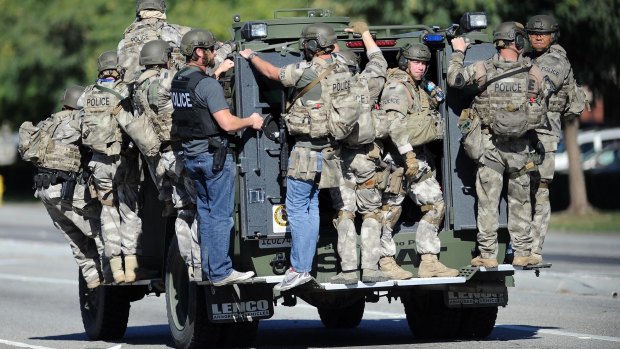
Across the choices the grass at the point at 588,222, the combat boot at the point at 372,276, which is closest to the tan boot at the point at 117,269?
the combat boot at the point at 372,276

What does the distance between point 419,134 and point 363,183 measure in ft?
1.95

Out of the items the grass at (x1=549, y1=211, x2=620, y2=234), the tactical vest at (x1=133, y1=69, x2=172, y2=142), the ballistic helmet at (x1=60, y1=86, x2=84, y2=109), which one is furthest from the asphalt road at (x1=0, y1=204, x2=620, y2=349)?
the grass at (x1=549, y1=211, x2=620, y2=234)

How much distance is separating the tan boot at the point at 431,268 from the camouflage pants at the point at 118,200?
110 inches

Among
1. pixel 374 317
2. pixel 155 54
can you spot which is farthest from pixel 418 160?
pixel 374 317

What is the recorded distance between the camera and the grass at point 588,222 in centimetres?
2778

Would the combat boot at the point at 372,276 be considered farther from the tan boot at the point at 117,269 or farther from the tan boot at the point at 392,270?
the tan boot at the point at 117,269

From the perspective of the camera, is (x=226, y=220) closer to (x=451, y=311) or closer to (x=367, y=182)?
(x=367, y=182)

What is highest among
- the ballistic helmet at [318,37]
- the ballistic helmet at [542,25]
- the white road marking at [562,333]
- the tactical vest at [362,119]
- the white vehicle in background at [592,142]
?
the white vehicle in background at [592,142]

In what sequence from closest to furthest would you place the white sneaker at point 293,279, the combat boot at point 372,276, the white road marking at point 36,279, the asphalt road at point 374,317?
the white sneaker at point 293,279
the combat boot at point 372,276
the asphalt road at point 374,317
the white road marking at point 36,279

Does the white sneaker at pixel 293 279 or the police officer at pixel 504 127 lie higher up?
the police officer at pixel 504 127

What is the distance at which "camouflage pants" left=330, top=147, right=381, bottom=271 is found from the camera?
10367 millimetres

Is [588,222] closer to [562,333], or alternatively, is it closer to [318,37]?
[562,333]

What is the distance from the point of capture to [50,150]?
12.5m

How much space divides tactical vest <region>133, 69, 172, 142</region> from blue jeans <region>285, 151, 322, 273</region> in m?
1.37
